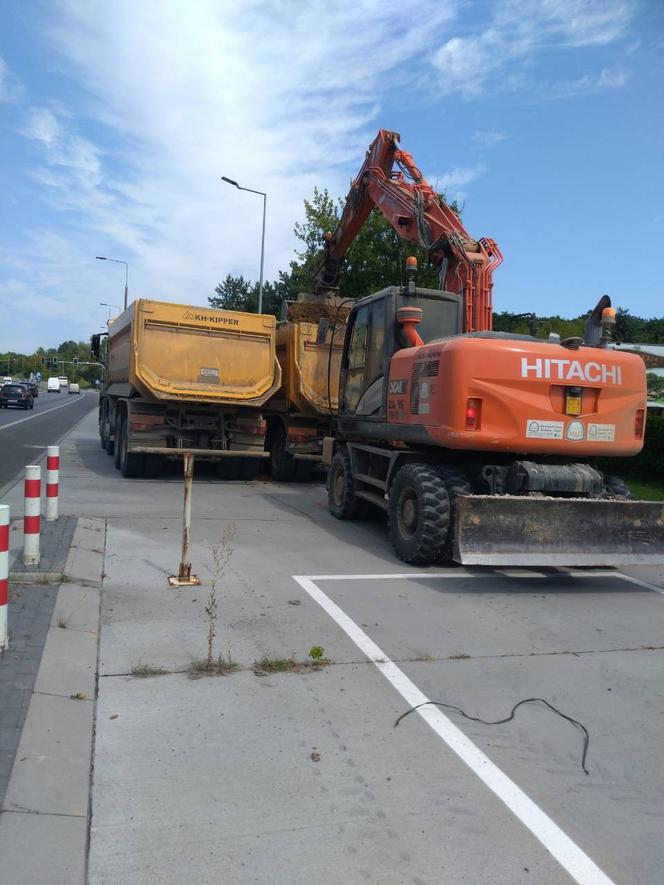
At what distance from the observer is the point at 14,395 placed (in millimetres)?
44344

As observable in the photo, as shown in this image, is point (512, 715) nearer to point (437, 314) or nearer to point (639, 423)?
point (639, 423)

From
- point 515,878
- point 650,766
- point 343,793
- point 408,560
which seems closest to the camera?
point 515,878

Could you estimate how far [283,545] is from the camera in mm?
8773

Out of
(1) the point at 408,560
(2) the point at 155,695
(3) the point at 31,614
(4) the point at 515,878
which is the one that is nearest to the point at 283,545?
(1) the point at 408,560

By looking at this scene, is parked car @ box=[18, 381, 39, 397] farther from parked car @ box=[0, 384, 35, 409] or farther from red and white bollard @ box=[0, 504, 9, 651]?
red and white bollard @ box=[0, 504, 9, 651]

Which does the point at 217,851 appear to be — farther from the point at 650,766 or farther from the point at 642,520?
the point at 642,520

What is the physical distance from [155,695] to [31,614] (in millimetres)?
1481

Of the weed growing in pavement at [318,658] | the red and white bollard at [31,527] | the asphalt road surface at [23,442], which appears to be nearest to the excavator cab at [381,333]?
the red and white bollard at [31,527]

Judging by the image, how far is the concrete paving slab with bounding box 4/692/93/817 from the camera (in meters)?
3.25

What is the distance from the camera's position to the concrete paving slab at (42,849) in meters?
2.82

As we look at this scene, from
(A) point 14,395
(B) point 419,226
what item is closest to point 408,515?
(B) point 419,226

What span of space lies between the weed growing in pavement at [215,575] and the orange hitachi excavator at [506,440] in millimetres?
1832

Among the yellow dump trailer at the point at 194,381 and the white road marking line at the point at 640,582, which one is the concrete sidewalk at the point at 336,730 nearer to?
the white road marking line at the point at 640,582

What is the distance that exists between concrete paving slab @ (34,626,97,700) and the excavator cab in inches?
192
